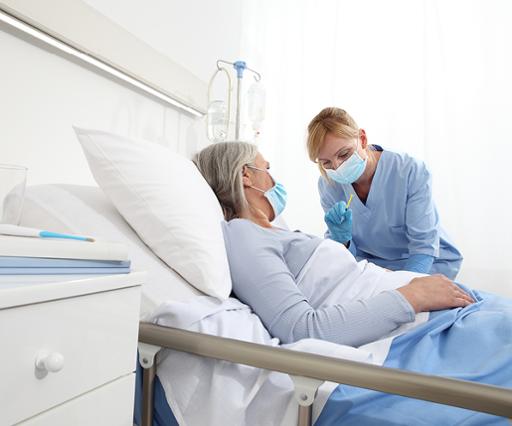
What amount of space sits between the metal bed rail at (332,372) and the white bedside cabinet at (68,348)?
0.43 ft

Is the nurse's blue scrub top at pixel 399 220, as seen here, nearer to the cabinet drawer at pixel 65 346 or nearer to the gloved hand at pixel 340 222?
the gloved hand at pixel 340 222

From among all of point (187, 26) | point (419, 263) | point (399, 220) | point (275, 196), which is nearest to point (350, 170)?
point (399, 220)

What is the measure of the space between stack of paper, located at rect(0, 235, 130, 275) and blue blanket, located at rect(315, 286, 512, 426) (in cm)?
42

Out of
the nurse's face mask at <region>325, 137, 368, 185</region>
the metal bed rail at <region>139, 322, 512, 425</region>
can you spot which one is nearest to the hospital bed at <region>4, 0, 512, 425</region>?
the metal bed rail at <region>139, 322, 512, 425</region>

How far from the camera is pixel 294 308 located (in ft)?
2.95

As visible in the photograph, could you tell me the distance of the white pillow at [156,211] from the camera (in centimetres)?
93

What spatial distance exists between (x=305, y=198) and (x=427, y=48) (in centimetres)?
108

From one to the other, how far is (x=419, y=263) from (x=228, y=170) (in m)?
0.97

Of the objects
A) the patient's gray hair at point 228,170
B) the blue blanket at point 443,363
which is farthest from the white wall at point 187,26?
the blue blanket at point 443,363

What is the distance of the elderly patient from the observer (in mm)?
890

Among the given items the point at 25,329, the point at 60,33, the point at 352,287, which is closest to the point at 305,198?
the point at 352,287

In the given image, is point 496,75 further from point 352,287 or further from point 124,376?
point 124,376

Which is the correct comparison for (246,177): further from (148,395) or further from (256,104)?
(256,104)

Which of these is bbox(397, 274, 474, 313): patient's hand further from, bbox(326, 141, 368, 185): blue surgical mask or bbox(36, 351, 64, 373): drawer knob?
bbox(326, 141, 368, 185): blue surgical mask
